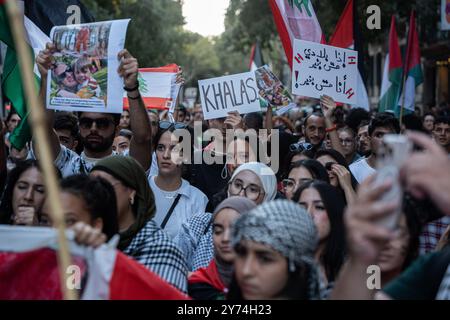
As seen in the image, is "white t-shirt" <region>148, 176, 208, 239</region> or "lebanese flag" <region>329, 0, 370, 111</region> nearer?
"white t-shirt" <region>148, 176, 208, 239</region>

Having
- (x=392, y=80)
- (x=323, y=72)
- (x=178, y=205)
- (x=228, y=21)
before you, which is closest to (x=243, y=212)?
(x=178, y=205)

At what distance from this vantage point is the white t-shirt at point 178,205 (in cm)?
542

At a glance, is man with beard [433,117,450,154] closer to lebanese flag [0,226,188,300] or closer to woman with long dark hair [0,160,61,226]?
woman with long dark hair [0,160,61,226]

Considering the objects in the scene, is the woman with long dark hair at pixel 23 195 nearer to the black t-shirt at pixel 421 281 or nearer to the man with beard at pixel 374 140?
the black t-shirt at pixel 421 281

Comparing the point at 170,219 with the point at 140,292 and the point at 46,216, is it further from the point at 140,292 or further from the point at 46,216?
the point at 140,292

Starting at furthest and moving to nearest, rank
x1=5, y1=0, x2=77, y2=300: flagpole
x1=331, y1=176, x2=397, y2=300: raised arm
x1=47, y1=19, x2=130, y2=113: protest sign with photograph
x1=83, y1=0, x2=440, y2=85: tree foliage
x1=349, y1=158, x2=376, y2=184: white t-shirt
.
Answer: x1=83, y1=0, x2=440, y2=85: tree foliage
x1=349, y1=158, x2=376, y2=184: white t-shirt
x1=47, y1=19, x2=130, y2=113: protest sign with photograph
x1=331, y1=176, x2=397, y2=300: raised arm
x1=5, y1=0, x2=77, y2=300: flagpole

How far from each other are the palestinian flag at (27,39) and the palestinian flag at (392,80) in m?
7.07

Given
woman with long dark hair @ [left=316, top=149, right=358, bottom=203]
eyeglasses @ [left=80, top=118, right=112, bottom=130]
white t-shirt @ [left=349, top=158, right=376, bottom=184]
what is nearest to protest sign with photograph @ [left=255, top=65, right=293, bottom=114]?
white t-shirt @ [left=349, top=158, right=376, bottom=184]

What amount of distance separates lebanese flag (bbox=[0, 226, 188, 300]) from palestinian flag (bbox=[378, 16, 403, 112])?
392 inches

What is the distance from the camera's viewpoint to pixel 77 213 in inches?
132

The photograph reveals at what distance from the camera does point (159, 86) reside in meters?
9.12

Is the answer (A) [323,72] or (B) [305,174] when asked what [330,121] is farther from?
(B) [305,174]

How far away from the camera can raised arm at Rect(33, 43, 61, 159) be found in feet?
15.7
